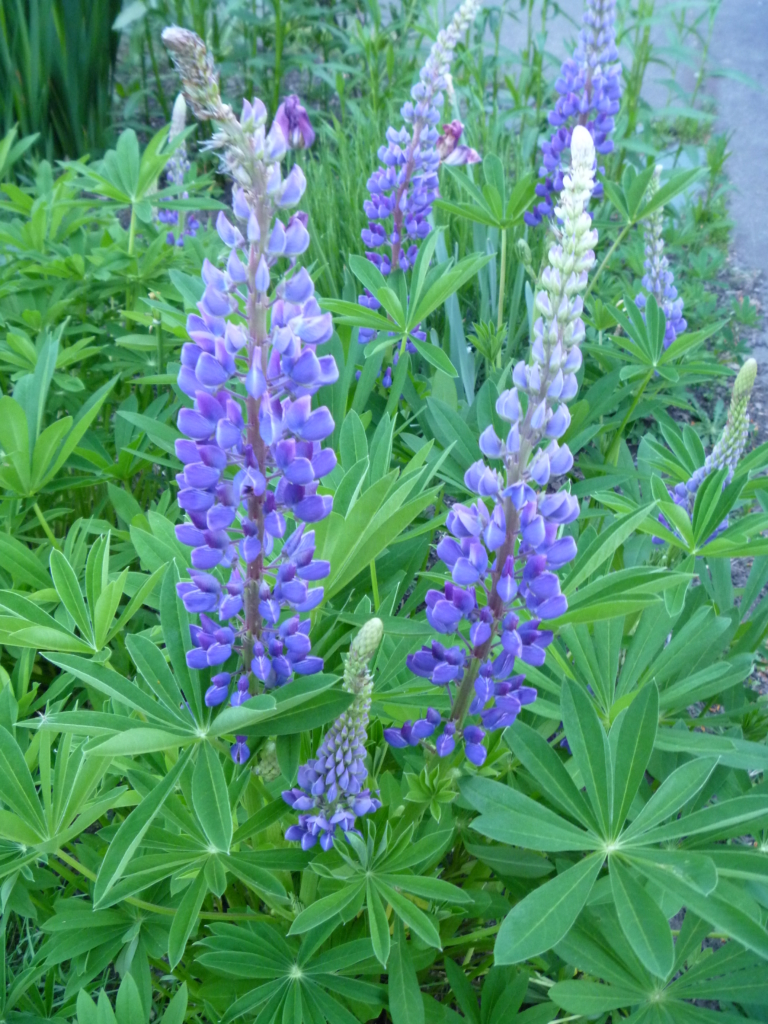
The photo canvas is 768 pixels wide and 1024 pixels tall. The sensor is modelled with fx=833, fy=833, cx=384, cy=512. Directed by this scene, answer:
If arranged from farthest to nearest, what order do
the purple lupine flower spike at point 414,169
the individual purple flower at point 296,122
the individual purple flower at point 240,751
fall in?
the individual purple flower at point 296,122 → the purple lupine flower spike at point 414,169 → the individual purple flower at point 240,751

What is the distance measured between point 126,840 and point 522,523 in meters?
0.51

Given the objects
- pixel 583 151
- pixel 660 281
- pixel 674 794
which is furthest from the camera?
pixel 660 281

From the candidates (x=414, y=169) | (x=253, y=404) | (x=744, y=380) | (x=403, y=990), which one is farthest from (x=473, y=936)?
(x=414, y=169)

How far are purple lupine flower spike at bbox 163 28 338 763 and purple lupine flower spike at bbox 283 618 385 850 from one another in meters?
0.08

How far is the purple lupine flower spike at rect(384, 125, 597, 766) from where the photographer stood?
774mm

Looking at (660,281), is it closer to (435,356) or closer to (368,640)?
(435,356)

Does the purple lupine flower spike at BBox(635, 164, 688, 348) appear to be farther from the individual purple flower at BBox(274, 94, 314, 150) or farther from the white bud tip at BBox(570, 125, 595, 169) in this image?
the white bud tip at BBox(570, 125, 595, 169)

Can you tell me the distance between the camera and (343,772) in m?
0.93

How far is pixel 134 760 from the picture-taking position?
1.16 metres

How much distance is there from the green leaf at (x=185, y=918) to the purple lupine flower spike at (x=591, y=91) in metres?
1.88

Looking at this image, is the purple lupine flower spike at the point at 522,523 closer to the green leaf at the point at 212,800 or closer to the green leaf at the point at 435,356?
the green leaf at the point at 212,800

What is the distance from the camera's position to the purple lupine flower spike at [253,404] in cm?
75

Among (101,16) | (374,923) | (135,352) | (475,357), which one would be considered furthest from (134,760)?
(101,16)

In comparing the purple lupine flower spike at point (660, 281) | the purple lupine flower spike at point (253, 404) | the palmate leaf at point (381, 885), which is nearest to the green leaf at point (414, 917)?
the palmate leaf at point (381, 885)
